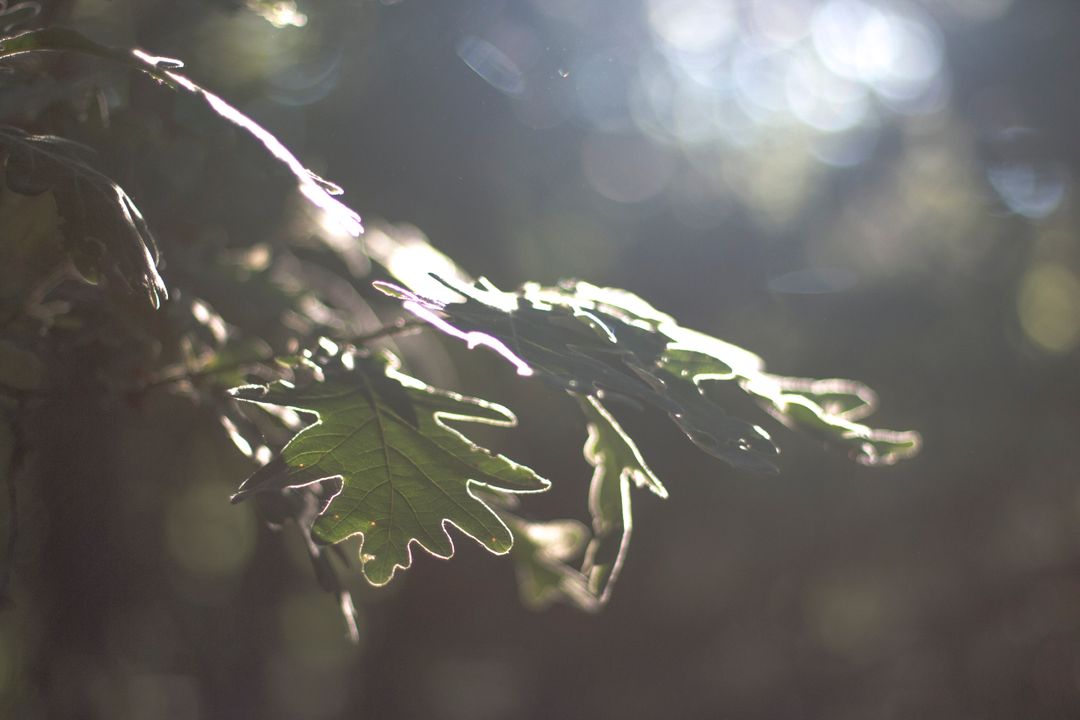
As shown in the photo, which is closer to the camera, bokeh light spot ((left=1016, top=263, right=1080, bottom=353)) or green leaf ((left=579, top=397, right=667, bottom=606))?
green leaf ((left=579, top=397, right=667, bottom=606))

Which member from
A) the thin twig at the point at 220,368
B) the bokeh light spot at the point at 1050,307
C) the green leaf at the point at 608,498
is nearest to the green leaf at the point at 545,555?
the green leaf at the point at 608,498

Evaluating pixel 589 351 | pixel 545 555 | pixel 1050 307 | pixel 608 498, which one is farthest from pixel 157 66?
pixel 1050 307

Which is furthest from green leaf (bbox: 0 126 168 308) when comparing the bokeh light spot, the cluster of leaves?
the bokeh light spot

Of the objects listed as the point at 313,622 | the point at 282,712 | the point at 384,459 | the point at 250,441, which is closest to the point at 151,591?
the point at 282,712

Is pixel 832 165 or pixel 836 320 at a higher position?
pixel 832 165

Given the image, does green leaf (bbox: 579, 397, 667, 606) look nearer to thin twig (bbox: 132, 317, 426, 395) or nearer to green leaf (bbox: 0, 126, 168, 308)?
thin twig (bbox: 132, 317, 426, 395)

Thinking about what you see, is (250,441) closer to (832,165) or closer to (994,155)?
(832,165)
